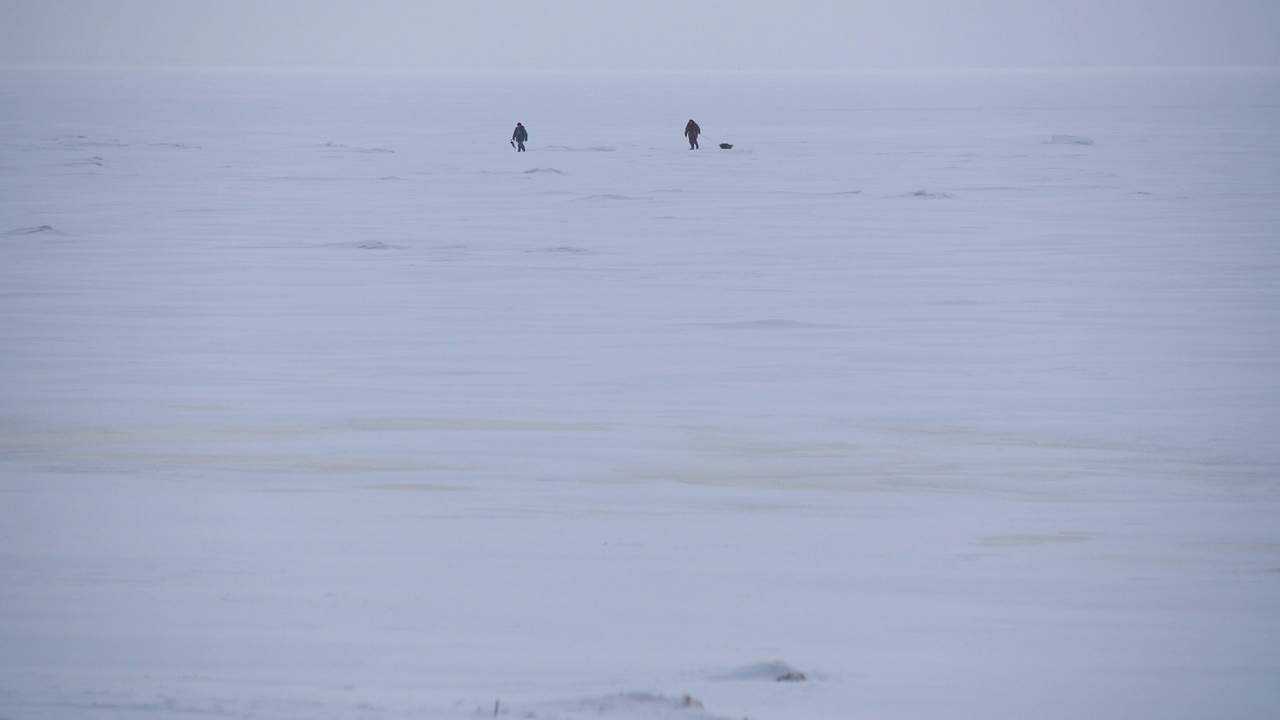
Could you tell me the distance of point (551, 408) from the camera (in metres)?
8.97

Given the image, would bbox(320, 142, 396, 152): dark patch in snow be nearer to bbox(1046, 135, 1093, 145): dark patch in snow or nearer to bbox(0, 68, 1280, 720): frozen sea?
bbox(0, 68, 1280, 720): frozen sea

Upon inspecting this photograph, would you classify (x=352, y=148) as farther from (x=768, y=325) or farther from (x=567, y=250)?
(x=768, y=325)

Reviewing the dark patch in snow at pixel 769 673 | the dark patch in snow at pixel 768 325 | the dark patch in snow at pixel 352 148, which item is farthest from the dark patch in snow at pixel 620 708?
the dark patch in snow at pixel 352 148

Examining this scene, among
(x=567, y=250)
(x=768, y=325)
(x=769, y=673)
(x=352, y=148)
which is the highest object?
(x=352, y=148)

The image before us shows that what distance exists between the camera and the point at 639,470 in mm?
7621

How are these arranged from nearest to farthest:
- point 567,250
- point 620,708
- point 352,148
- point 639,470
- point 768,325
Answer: point 620,708, point 639,470, point 768,325, point 567,250, point 352,148

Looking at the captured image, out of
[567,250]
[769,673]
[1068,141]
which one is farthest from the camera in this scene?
[1068,141]

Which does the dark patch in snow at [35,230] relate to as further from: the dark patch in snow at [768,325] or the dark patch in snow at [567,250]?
the dark patch in snow at [768,325]

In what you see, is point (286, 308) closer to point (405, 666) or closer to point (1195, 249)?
point (405, 666)

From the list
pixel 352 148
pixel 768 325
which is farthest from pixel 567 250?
pixel 352 148

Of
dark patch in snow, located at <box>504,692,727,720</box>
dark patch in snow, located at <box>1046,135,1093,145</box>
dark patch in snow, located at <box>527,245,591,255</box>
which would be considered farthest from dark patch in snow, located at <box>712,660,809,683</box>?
dark patch in snow, located at <box>1046,135,1093,145</box>

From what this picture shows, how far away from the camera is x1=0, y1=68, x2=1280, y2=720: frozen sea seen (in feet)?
15.9

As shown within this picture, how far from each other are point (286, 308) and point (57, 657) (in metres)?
8.25

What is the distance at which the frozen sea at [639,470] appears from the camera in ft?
15.9
